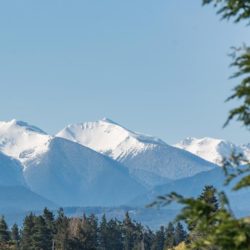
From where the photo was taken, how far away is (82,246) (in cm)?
13875

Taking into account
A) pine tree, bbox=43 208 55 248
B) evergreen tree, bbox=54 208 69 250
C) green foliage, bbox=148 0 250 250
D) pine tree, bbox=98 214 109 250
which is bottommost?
green foliage, bbox=148 0 250 250

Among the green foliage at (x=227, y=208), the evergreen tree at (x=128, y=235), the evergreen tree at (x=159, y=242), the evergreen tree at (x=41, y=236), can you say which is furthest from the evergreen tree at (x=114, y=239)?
the green foliage at (x=227, y=208)

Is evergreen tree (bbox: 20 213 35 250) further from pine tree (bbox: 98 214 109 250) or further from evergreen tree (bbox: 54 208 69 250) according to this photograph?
pine tree (bbox: 98 214 109 250)

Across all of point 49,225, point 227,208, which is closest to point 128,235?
point 49,225

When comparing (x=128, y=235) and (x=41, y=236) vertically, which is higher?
(x=128, y=235)

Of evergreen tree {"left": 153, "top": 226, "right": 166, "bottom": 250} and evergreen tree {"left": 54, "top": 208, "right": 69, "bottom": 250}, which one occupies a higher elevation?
evergreen tree {"left": 153, "top": 226, "right": 166, "bottom": 250}

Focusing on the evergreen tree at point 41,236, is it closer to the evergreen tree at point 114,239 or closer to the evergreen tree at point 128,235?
the evergreen tree at point 114,239

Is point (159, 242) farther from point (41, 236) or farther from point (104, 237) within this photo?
point (41, 236)

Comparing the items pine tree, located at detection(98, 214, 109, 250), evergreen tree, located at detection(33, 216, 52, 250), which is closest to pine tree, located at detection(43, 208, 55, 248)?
evergreen tree, located at detection(33, 216, 52, 250)

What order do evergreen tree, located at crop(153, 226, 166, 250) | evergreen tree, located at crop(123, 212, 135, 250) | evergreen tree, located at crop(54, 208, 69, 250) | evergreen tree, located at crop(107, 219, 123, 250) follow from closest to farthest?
evergreen tree, located at crop(54, 208, 69, 250)
evergreen tree, located at crop(107, 219, 123, 250)
evergreen tree, located at crop(153, 226, 166, 250)
evergreen tree, located at crop(123, 212, 135, 250)

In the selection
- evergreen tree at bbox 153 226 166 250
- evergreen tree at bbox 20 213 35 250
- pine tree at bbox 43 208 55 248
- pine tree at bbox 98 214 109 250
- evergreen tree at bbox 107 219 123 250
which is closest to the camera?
evergreen tree at bbox 20 213 35 250

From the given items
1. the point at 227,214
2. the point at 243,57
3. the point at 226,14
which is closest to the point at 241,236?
the point at 227,214

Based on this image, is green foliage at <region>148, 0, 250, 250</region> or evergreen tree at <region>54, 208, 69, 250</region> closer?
green foliage at <region>148, 0, 250, 250</region>

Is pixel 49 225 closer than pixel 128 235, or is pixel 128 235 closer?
pixel 49 225
